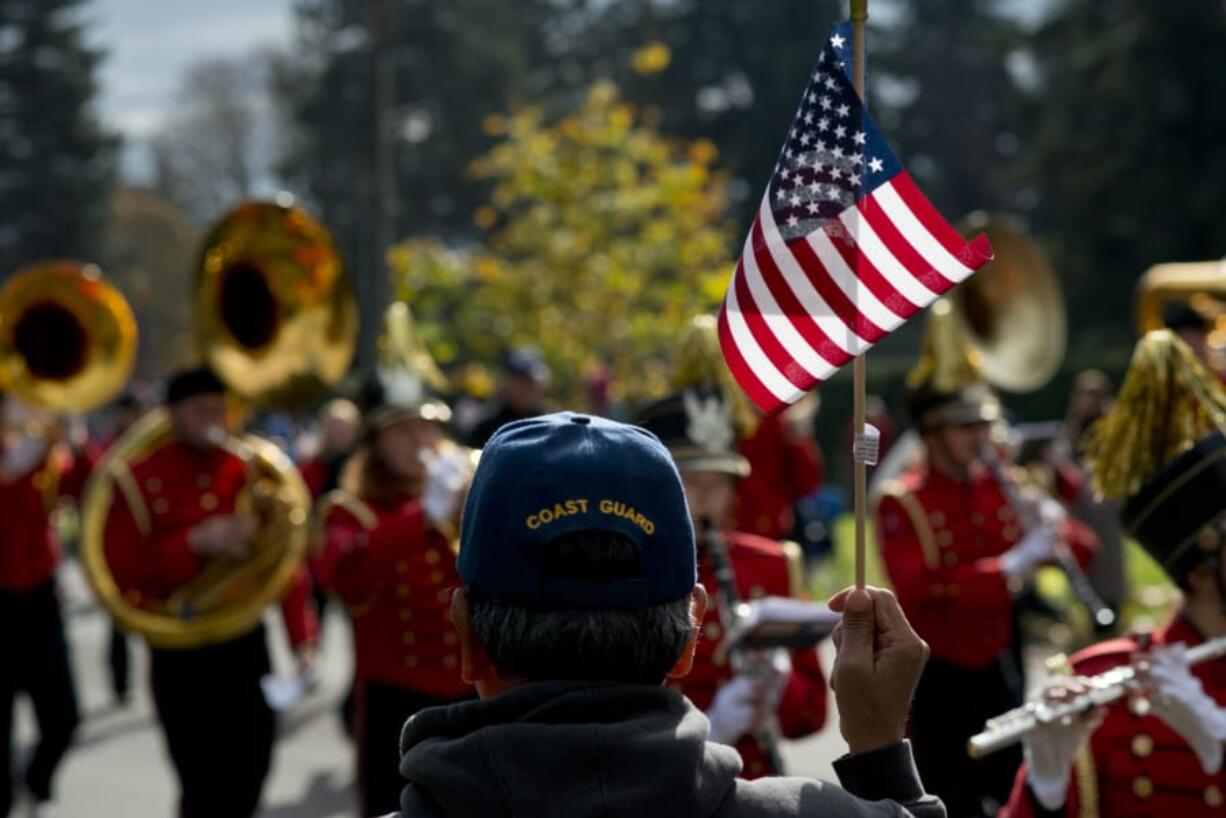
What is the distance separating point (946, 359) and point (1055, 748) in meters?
3.19

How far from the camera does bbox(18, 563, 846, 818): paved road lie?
28.0 feet

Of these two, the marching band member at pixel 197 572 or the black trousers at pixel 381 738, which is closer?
the black trousers at pixel 381 738

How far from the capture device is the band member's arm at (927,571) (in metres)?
6.20

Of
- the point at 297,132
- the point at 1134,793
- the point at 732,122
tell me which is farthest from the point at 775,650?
the point at 297,132

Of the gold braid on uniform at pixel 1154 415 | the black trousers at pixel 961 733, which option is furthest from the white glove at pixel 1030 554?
the gold braid on uniform at pixel 1154 415

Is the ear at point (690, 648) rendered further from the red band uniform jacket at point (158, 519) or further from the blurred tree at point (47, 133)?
the blurred tree at point (47, 133)

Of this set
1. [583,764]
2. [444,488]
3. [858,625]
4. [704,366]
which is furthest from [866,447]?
[444,488]

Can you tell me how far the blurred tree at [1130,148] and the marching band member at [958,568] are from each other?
2247 centimetres

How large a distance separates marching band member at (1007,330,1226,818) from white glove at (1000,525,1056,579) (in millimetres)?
2350

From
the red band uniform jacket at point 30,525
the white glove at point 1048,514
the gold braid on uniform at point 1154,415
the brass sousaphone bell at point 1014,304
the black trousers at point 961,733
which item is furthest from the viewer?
the brass sousaphone bell at point 1014,304

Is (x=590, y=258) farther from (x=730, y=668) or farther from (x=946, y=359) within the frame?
(x=730, y=668)

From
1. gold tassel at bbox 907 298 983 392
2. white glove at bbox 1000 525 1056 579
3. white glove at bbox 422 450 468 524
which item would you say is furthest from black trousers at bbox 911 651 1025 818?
white glove at bbox 422 450 468 524

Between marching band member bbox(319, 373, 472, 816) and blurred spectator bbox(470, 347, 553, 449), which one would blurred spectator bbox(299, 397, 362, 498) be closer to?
blurred spectator bbox(470, 347, 553, 449)

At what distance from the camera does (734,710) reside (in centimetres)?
441
